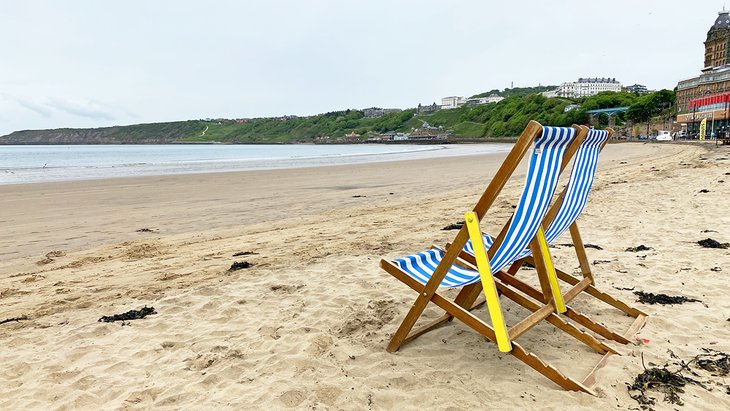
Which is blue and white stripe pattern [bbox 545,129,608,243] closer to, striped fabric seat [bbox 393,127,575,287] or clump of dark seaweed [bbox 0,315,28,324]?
striped fabric seat [bbox 393,127,575,287]

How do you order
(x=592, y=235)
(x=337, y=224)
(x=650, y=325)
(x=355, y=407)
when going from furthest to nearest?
1. (x=337, y=224)
2. (x=592, y=235)
3. (x=650, y=325)
4. (x=355, y=407)

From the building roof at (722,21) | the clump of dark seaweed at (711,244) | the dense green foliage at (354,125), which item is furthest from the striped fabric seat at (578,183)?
the building roof at (722,21)

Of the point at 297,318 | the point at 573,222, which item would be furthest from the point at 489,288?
the point at 297,318

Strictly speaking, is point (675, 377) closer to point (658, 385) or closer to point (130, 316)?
point (658, 385)

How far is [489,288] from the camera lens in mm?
2316

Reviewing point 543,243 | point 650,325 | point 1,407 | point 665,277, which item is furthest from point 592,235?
point 1,407

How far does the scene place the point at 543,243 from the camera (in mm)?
2826

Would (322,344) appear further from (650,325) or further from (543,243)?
(650,325)

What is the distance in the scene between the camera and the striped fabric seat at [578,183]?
9.39 ft

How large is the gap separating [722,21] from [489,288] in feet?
350

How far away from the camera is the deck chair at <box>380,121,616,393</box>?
89.9 inches

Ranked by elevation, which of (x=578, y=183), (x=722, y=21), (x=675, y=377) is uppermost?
(x=722, y=21)

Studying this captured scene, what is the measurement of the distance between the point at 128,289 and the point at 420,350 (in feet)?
9.47

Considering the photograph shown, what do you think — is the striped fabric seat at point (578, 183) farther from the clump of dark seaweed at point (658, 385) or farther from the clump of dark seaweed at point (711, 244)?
the clump of dark seaweed at point (711, 244)
